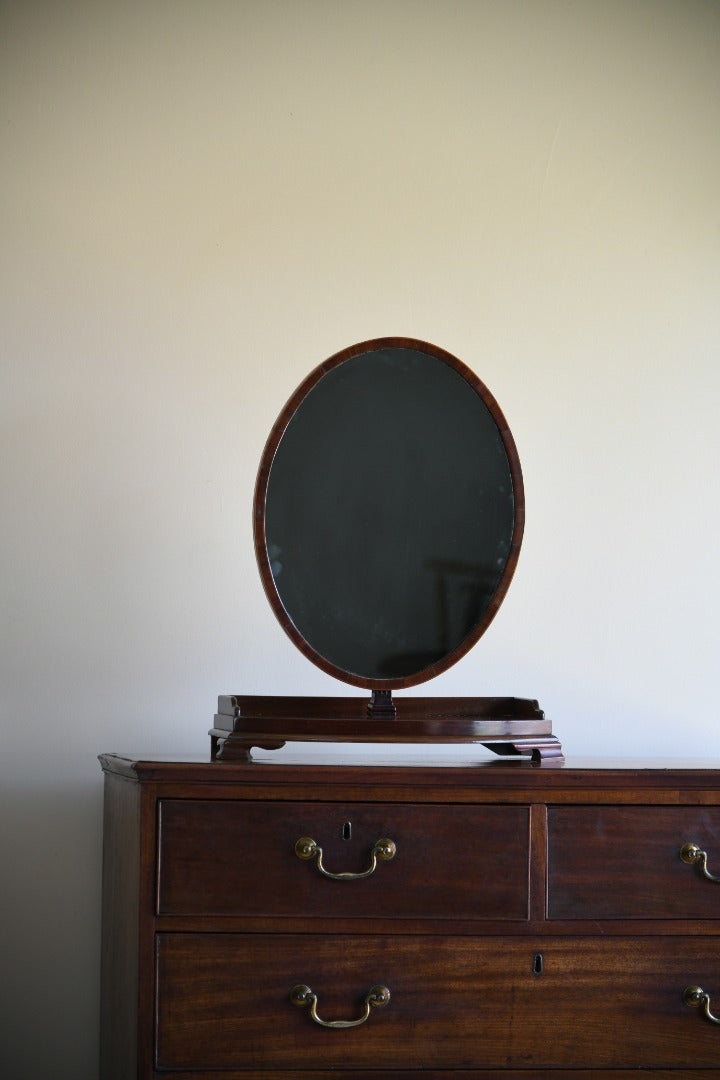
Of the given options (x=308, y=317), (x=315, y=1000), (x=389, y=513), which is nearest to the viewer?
(x=315, y=1000)

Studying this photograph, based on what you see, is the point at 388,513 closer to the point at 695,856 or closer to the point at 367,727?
the point at 367,727

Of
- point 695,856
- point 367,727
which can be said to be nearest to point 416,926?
point 367,727

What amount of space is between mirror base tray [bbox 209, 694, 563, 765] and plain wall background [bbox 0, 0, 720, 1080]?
39cm

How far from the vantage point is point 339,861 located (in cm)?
137

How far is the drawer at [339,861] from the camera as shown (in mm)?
1352

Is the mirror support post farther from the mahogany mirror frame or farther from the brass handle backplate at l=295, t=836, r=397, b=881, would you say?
the brass handle backplate at l=295, t=836, r=397, b=881

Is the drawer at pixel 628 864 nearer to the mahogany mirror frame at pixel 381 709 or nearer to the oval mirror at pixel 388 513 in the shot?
the mahogany mirror frame at pixel 381 709

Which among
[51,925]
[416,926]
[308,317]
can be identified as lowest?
[51,925]

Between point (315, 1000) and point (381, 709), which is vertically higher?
point (381, 709)

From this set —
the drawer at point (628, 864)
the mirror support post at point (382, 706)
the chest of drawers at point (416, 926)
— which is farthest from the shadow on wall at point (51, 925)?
the drawer at point (628, 864)

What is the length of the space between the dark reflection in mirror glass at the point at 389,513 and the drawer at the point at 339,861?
258 mm

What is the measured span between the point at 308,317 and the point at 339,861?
1078mm

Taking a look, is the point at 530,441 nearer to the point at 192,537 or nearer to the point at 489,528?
the point at 489,528

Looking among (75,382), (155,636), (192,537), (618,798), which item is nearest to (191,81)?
(75,382)
